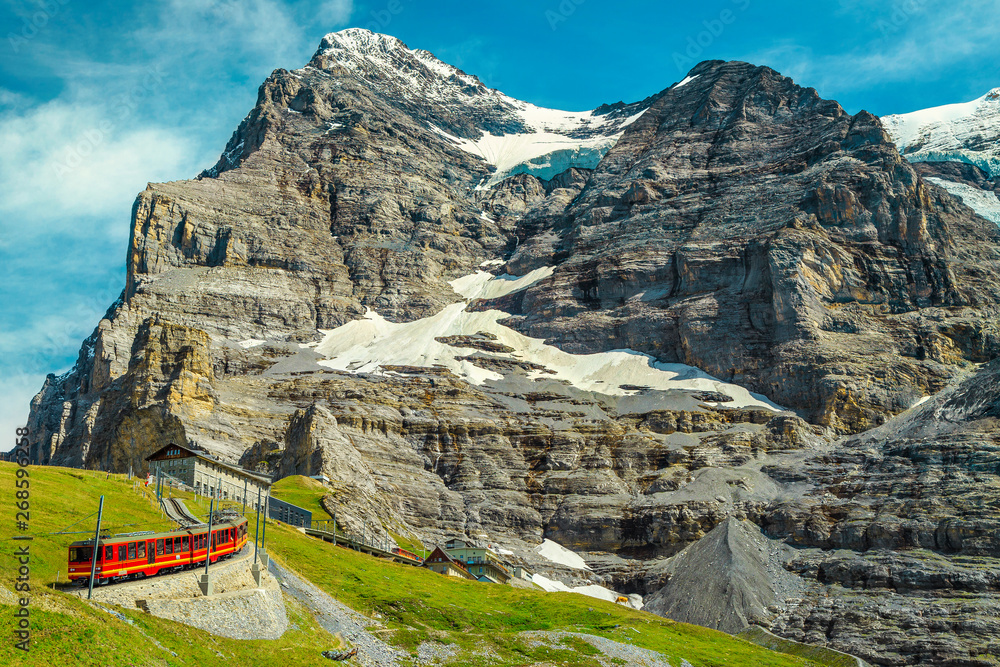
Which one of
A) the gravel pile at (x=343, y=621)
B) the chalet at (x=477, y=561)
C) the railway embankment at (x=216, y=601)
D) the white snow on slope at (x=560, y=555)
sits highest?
the railway embankment at (x=216, y=601)

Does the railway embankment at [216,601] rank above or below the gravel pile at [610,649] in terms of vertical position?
above

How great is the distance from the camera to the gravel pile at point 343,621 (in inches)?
2026

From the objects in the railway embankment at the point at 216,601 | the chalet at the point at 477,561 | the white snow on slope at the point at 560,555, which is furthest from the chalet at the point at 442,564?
→ the railway embankment at the point at 216,601

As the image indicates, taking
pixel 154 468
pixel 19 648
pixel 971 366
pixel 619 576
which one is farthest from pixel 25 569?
pixel 971 366

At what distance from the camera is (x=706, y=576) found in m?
122


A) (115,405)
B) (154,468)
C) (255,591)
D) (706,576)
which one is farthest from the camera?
(115,405)

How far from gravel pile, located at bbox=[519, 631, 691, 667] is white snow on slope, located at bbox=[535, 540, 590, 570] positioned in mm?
76400

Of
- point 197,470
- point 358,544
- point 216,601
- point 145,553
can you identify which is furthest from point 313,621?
point 197,470

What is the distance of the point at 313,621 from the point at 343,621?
3.75 meters

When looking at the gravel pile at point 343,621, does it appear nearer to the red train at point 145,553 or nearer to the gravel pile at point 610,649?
the red train at point 145,553

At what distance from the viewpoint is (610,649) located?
63688 millimetres

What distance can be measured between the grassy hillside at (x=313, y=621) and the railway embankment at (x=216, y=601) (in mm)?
1060

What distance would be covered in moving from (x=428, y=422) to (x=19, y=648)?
469 feet

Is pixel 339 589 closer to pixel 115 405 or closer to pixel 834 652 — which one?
pixel 834 652
